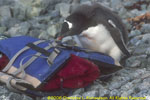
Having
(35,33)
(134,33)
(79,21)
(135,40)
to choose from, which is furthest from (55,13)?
(79,21)

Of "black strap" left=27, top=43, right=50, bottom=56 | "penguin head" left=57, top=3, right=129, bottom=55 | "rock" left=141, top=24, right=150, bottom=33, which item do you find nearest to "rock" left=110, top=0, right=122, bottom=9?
"rock" left=141, top=24, right=150, bottom=33

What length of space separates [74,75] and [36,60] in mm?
343

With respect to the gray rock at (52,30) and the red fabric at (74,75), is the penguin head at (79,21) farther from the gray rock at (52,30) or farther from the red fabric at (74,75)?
the gray rock at (52,30)

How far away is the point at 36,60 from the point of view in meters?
2.20

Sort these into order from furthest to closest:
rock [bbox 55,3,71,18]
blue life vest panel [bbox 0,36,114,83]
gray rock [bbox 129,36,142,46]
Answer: rock [bbox 55,3,71,18] → gray rock [bbox 129,36,142,46] → blue life vest panel [bbox 0,36,114,83]

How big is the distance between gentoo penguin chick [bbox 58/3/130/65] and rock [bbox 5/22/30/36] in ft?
4.78

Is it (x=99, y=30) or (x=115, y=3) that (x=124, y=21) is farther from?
(x=99, y=30)

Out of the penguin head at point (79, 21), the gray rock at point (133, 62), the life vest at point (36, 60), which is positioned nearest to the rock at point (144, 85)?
the life vest at point (36, 60)

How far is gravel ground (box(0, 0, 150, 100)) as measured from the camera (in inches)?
81.0

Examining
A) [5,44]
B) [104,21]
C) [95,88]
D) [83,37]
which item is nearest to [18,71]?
[5,44]

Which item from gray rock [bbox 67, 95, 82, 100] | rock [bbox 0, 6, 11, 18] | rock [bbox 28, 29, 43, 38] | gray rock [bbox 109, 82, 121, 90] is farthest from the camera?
rock [bbox 0, 6, 11, 18]

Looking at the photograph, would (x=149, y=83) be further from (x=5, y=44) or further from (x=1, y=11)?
(x=1, y=11)

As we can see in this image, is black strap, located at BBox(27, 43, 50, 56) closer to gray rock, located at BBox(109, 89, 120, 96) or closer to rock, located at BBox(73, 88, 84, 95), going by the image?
rock, located at BBox(73, 88, 84, 95)

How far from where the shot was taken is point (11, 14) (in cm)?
498
